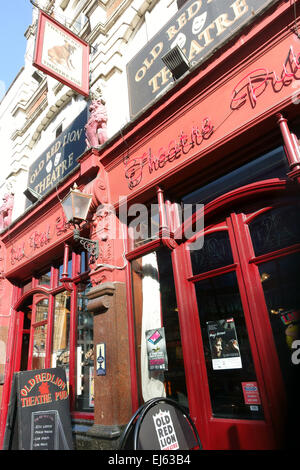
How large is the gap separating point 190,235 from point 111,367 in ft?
7.47

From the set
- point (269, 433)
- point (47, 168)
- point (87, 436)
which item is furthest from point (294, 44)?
point (47, 168)

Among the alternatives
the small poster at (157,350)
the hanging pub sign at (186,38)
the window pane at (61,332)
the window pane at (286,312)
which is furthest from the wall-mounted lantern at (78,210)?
the window pane at (286,312)

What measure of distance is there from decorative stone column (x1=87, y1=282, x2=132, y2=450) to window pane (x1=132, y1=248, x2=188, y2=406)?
22 cm

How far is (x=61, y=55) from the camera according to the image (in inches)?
278

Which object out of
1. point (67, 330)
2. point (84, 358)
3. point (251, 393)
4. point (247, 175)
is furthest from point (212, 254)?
point (67, 330)

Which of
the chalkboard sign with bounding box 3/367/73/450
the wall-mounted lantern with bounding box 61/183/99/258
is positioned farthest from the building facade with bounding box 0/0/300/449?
the chalkboard sign with bounding box 3/367/73/450

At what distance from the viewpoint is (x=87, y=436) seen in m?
4.50

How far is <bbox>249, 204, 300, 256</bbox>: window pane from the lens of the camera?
3.53 m

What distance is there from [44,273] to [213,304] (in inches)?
207

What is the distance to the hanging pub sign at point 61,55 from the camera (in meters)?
6.64

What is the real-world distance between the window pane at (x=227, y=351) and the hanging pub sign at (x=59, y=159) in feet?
16.0

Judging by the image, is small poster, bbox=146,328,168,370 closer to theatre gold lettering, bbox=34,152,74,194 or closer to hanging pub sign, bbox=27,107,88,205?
hanging pub sign, bbox=27,107,88,205

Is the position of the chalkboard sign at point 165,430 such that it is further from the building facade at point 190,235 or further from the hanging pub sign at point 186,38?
the hanging pub sign at point 186,38
